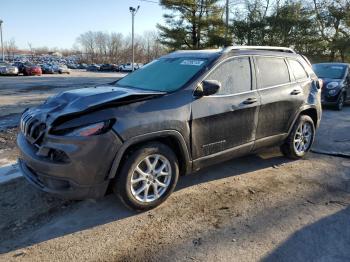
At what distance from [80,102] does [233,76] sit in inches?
77.9

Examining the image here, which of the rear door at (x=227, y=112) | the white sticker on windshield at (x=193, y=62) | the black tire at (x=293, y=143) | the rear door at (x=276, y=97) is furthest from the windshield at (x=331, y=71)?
the white sticker on windshield at (x=193, y=62)

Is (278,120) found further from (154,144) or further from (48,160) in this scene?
(48,160)

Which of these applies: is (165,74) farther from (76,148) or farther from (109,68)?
(109,68)

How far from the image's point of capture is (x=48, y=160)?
10.9 ft

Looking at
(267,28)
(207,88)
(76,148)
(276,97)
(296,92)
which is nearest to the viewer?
(76,148)

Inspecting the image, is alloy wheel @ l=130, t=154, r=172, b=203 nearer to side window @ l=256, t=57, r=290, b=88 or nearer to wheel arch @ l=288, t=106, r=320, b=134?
side window @ l=256, t=57, r=290, b=88

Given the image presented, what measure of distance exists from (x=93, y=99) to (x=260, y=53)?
8.41 feet

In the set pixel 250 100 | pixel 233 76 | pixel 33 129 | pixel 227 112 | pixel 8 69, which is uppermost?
pixel 8 69

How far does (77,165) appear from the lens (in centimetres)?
323

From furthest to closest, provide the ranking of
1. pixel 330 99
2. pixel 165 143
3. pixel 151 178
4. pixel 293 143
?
pixel 330 99, pixel 293 143, pixel 165 143, pixel 151 178

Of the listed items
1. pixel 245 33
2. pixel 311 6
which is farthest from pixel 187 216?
pixel 311 6

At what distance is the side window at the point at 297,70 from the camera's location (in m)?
5.39

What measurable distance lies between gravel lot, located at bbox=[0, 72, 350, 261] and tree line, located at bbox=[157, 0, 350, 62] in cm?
2647

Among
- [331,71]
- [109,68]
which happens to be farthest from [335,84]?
[109,68]
